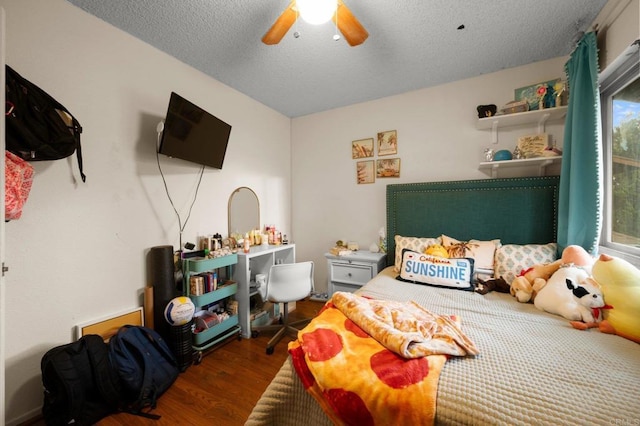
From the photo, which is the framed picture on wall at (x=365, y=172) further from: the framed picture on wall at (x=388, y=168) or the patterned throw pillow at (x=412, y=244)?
the patterned throw pillow at (x=412, y=244)

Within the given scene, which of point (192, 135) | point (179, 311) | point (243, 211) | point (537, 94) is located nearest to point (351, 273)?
point (243, 211)

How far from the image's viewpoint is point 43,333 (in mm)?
1513

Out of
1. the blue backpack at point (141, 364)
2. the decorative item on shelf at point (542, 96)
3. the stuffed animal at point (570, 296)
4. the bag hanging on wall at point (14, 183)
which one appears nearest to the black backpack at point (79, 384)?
the blue backpack at point (141, 364)

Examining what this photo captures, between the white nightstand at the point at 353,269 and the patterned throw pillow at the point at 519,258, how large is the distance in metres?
1.09

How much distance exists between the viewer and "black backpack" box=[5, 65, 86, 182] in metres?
1.31

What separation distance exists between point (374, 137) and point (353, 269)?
166cm

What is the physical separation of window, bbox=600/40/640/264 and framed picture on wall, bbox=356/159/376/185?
1949 mm

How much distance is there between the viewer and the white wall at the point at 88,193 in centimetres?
144

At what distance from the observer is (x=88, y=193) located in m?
1.69

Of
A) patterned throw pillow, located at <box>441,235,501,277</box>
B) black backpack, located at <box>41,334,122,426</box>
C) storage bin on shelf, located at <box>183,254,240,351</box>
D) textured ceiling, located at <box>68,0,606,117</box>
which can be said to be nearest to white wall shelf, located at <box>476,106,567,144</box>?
textured ceiling, located at <box>68,0,606,117</box>

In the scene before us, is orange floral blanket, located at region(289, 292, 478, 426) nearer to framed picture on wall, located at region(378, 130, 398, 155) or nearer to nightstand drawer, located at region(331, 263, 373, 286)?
nightstand drawer, located at region(331, 263, 373, 286)

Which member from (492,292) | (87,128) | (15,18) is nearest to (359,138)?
(492,292)

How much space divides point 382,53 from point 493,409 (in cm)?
242

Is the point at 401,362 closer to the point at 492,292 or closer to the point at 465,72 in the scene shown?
the point at 492,292
